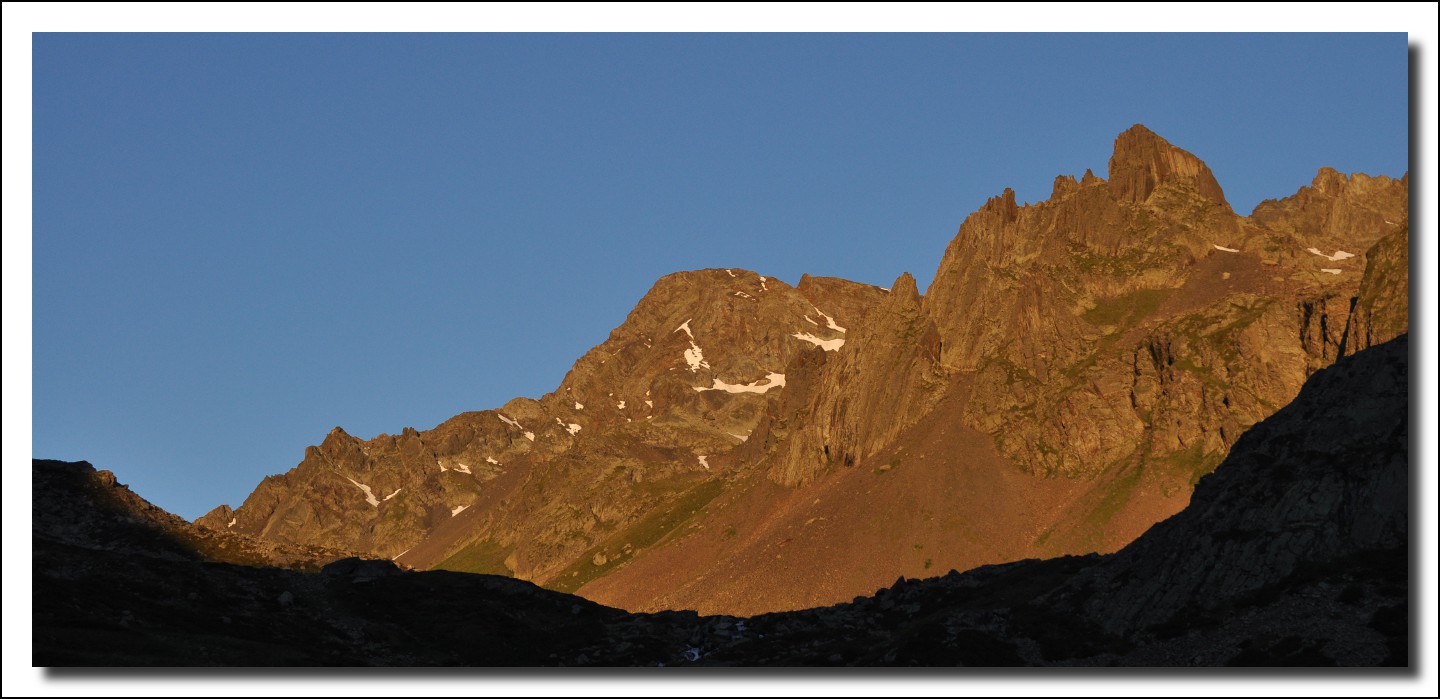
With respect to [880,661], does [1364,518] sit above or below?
above

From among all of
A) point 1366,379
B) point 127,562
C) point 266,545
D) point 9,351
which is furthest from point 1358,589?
point 266,545

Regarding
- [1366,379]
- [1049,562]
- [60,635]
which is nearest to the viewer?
[60,635]

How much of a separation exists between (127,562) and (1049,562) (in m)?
88.8

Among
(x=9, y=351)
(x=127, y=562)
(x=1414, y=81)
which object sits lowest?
(x=127, y=562)

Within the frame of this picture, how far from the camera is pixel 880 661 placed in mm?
108750

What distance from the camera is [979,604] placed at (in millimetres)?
134125

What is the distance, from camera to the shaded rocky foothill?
319 feet

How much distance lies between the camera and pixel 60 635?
91.3 meters

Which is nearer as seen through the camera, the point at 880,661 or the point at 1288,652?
the point at 1288,652

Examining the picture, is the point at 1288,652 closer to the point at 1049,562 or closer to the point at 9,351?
the point at 1049,562

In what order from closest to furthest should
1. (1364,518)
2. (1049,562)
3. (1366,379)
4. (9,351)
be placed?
(9,351) → (1364,518) → (1366,379) → (1049,562)

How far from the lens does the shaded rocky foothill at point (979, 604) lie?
97.2 meters

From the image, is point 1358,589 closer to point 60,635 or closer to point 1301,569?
point 1301,569

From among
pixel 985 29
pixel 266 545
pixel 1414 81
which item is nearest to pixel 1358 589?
pixel 1414 81
